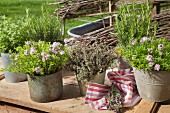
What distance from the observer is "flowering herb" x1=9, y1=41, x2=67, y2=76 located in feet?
5.59

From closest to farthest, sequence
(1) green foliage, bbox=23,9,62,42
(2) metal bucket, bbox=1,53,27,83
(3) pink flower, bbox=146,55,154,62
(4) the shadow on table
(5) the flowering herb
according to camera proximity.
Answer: (3) pink flower, bbox=146,55,154,62 < (5) the flowering herb < (4) the shadow on table < (2) metal bucket, bbox=1,53,27,83 < (1) green foliage, bbox=23,9,62,42

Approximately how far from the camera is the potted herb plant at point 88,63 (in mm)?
1760

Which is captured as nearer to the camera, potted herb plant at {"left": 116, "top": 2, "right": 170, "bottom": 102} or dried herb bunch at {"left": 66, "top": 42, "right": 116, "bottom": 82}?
potted herb plant at {"left": 116, "top": 2, "right": 170, "bottom": 102}

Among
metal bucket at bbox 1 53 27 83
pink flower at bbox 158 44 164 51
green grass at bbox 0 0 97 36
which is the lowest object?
metal bucket at bbox 1 53 27 83

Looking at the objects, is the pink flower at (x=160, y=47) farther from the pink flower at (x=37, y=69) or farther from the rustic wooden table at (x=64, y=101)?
the pink flower at (x=37, y=69)

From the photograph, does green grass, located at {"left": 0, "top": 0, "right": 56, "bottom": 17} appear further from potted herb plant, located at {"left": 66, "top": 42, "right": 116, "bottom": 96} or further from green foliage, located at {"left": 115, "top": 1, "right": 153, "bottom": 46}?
potted herb plant, located at {"left": 66, "top": 42, "right": 116, "bottom": 96}

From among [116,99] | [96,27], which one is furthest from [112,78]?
[96,27]

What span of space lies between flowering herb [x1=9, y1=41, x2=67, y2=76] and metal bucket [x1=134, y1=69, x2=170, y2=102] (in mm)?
459

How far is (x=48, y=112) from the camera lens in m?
1.83

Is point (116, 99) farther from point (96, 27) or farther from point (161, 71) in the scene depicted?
point (96, 27)

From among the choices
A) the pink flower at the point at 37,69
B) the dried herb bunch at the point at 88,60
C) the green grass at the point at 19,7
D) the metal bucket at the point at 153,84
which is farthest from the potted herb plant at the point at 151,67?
the green grass at the point at 19,7

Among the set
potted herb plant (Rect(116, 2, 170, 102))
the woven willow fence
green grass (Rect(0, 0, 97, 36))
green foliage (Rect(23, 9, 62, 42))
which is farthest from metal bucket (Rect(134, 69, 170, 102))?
green grass (Rect(0, 0, 97, 36))

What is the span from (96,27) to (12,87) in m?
2.22

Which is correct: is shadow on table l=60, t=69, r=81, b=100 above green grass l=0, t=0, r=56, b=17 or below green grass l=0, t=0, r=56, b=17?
below
